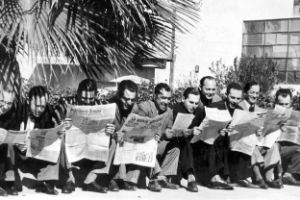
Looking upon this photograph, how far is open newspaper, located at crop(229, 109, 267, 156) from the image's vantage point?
6.53 metres

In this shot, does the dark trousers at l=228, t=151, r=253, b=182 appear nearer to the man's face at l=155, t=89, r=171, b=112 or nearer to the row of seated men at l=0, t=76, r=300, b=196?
the row of seated men at l=0, t=76, r=300, b=196

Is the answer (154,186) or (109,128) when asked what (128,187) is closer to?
(154,186)

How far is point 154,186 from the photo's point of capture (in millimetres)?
6461

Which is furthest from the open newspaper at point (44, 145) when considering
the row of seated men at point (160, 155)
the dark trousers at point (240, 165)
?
the dark trousers at point (240, 165)

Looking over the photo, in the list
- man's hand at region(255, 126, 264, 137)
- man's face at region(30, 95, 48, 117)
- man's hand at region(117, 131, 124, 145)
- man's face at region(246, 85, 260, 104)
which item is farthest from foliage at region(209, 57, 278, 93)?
man's face at region(30, 95, 48, 117)

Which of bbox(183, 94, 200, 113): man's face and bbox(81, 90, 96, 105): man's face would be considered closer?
bbox(81, 90, 96, 105): man's face

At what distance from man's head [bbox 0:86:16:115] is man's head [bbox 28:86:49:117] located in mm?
243

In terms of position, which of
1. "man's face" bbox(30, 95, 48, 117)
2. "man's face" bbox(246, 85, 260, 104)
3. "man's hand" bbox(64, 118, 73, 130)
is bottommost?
"man's hand" bbox(64, 118, 73, 130)

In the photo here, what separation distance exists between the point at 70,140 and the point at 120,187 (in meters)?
0.83

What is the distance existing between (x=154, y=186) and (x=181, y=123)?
0.70 meters

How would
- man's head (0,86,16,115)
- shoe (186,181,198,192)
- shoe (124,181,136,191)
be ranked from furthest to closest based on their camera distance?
shoe (186,181,198,192)
shoe (124,181,136,191)
man's head (0,86,16,115)

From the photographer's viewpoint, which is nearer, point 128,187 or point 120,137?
point 120,137

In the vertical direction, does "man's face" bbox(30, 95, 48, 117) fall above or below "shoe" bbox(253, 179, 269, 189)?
above

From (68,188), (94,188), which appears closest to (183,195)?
(94,188)
